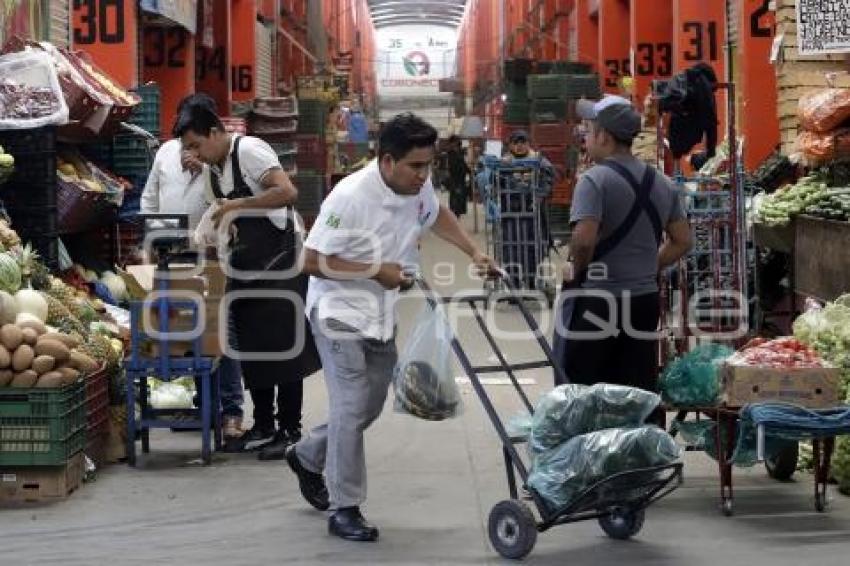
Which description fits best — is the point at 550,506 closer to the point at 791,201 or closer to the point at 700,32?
the point at 791,201

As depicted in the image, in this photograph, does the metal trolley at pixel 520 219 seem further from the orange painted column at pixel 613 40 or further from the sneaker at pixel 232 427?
the orange painted column at pixel 613 40

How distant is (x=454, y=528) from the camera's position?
23.8 feet

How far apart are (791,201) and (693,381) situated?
442 centimetres

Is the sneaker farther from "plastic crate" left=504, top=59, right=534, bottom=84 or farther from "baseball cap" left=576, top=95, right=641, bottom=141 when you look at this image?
"plastic crate" left=504, top=59, right=534, bottom=84

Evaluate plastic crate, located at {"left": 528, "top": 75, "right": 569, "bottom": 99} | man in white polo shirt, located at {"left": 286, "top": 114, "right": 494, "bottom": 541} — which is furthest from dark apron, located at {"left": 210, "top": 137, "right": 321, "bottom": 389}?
plastic crate, located at {"left": 528, "top": 75, "right": 569, "bottom": 99}

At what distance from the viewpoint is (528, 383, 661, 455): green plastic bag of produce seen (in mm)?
6551

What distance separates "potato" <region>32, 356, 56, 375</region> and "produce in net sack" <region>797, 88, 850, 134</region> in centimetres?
638

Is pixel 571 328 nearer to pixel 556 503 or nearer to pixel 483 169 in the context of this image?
pixel 556 503

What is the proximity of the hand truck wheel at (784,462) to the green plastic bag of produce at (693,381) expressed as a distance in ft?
1.86

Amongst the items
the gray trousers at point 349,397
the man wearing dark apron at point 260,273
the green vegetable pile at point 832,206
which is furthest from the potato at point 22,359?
the green vegetable pile at point 832,206

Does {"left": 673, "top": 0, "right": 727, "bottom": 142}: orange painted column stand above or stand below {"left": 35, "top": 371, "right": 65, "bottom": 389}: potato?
above

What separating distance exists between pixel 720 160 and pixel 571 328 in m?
8.15

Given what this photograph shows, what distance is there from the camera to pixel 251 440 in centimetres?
921

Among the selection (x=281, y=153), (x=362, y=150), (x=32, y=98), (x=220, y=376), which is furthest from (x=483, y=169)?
(x=362, y=150)
